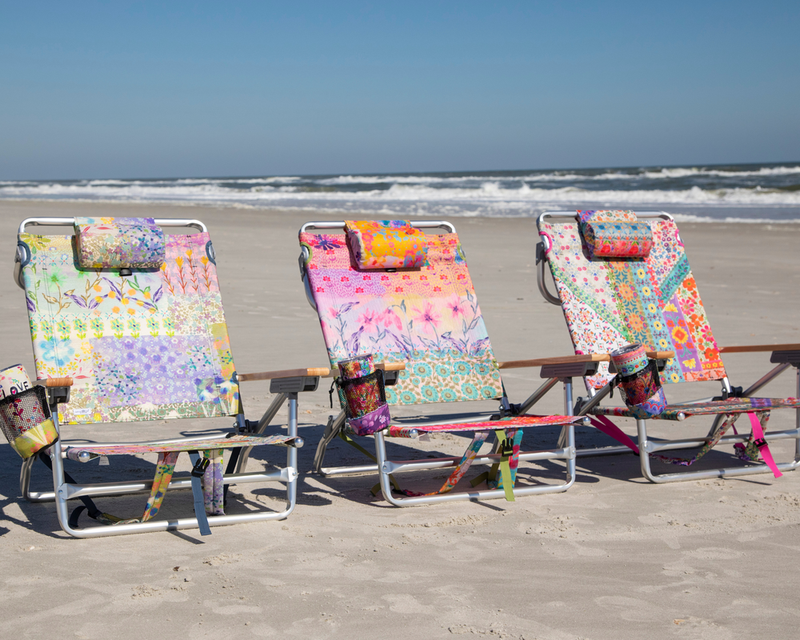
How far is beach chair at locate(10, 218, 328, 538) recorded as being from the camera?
3.17 m

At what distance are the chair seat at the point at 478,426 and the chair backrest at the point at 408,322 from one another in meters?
0.43

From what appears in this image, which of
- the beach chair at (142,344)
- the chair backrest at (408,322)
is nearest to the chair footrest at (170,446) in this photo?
the beach chair at (142,344)

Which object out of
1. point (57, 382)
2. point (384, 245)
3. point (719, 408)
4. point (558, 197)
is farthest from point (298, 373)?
point (558, 197)

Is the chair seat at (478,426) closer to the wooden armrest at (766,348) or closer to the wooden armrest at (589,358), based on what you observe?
the wooden armrest at (589,358)

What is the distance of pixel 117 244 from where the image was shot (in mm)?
3596

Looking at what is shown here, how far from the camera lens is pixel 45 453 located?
3.04 meters

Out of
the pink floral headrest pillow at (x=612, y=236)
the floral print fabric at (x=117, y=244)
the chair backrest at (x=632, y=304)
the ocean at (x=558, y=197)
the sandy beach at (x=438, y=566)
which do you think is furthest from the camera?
the ocean at (x=558, y=197)

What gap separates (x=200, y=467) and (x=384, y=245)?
1.42 metres

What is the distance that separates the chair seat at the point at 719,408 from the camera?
11.4ft

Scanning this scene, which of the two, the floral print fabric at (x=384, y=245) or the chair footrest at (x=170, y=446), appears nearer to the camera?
the chair footrest at (x=170, y=446)

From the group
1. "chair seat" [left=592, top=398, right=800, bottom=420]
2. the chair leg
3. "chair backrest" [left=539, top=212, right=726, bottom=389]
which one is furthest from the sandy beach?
"chair backrest" [left=539, top=212, right=726, bottom=389]

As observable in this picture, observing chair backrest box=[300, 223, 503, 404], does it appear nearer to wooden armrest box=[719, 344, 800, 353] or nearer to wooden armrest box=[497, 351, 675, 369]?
wooden armrest box=[497, 351, 675, 369]

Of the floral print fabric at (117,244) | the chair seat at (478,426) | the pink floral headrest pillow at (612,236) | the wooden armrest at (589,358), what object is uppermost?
the floral print fabric at (117,244)

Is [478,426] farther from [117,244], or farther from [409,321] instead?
[117,244]
